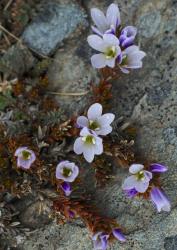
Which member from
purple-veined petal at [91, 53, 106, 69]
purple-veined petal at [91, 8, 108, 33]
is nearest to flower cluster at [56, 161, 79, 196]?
purple-veined petal at [91, 53, 106, 69]

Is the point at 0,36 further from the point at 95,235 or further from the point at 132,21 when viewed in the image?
the point at 95,235

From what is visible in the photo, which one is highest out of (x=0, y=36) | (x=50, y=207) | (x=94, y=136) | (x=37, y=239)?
(x=0, y=36)

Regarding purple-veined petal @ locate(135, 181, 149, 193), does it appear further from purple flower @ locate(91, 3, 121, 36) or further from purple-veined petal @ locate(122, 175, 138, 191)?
purple flower @ locate(91, 3, 121, 36)

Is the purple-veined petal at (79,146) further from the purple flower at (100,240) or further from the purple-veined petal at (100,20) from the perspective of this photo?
the purple-veined petal at (100,20)

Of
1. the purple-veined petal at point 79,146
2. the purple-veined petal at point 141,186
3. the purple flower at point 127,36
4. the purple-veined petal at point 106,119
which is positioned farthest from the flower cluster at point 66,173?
the purple flower at point 127,36

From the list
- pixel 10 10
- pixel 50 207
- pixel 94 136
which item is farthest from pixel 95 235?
pixel 10 10

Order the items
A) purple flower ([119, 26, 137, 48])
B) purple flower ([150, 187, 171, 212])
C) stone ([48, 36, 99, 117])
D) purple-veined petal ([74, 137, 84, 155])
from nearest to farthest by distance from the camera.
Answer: purple flower ([150, 187, 171, 212]), purple-veined petal ([74, 137, 84, 155]), purple flower ([119, 26, 137, 48]), stone ([48, 36, 99, 117])

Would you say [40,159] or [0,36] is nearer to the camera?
[40,159]
